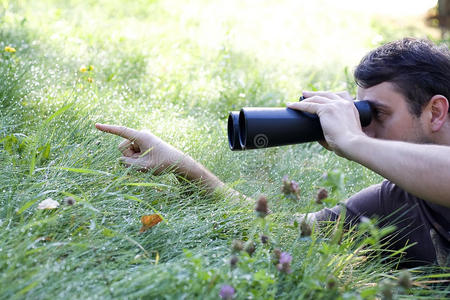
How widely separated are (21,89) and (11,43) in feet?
2.67

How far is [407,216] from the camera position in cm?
179

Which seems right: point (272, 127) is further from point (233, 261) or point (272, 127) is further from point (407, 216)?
point (407, 216)

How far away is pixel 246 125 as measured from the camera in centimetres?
155

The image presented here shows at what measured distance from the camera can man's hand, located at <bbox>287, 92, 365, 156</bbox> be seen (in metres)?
1.48

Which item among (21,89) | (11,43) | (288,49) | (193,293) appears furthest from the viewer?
(288,49)

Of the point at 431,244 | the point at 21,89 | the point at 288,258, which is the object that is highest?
the point at 21,89

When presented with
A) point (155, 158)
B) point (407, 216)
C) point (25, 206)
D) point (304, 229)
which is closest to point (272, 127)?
point (304, 229)

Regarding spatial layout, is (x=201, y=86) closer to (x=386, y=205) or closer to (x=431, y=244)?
(x=386, y=205)

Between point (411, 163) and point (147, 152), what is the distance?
35.4 inches

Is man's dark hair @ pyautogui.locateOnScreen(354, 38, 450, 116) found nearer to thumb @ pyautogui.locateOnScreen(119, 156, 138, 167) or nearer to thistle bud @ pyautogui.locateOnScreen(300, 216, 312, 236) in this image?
thistle bud @ pyautogui.locateOnScreen(300, 216, 312, 236)

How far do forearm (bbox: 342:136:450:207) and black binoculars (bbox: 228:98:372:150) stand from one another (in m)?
0.20

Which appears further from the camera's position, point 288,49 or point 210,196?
point 288,49

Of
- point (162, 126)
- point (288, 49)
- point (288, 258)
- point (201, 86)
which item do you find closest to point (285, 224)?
point (288, 258)

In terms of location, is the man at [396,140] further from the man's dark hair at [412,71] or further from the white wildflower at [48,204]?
the white wildflower at [48,204]
